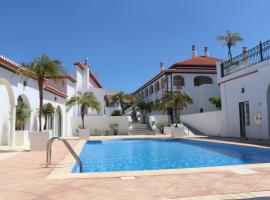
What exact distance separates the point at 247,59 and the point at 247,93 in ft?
7.19

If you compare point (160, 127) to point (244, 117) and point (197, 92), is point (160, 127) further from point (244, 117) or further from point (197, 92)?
point (244, 117)

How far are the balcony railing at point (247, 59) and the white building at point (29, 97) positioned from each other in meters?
11.2

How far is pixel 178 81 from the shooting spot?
36156mm

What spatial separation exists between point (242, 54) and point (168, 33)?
17.8 feet

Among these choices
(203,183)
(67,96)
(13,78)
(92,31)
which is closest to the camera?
(203,183)

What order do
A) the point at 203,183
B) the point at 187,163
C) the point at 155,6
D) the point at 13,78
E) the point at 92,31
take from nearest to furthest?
the point at 203,183, the point at 187,163, the point at 13,78, the point at 155,6, the point at 92,31

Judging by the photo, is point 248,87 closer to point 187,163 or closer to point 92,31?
point 187,163

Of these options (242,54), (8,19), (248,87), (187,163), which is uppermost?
(8,19)

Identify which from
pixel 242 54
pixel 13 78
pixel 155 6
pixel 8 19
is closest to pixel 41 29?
pixel 8 19

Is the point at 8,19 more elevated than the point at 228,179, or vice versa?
the point at 8,19

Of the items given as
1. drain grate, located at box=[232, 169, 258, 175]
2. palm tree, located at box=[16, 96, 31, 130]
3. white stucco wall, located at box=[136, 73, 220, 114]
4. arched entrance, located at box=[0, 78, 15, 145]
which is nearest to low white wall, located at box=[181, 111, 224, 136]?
white stucco wall, located at box=[136, 73, 220, 114]

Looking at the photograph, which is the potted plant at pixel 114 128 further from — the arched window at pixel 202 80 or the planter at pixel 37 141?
the planter at pixel 37 141

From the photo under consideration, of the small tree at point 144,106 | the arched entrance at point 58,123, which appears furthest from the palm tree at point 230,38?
the arched entrance at point 58,123

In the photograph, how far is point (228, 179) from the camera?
6.52 metres
